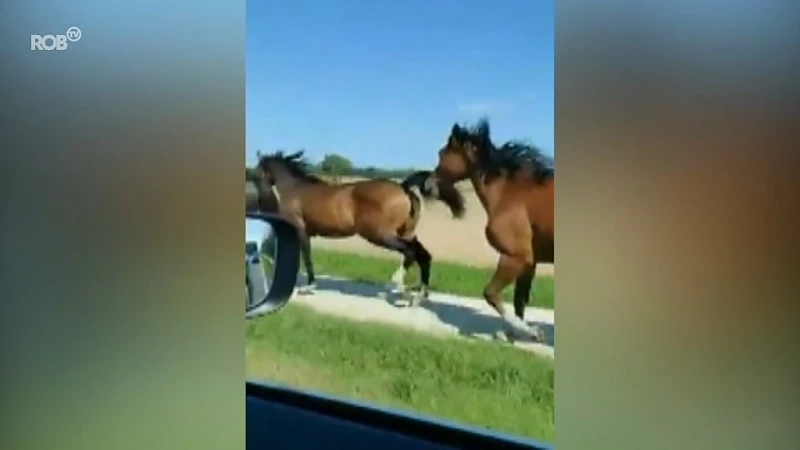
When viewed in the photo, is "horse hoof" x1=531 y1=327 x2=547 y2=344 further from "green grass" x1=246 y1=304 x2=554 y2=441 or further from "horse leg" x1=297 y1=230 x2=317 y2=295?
"horse leg" x1=297 y1=230 x2=317 y2=295

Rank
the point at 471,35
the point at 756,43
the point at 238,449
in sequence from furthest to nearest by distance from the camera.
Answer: the point at 238,449, the point at 471,35, the point at 756,43

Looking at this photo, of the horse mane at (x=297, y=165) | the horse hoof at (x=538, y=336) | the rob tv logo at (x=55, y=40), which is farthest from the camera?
the rob tv logo at (x=55, y=40)

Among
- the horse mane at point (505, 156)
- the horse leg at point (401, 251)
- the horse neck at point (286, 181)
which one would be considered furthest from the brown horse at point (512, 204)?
the horse neck at point (286, 181)

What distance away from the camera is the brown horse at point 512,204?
114 centimetres

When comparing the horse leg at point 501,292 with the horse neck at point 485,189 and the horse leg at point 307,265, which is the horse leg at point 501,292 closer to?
the horse neck at point 485,189

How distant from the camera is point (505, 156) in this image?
3.78 ft

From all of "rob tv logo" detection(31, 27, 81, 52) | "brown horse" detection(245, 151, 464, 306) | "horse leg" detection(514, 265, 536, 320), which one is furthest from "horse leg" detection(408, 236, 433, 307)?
"rob tv logo" detection(31, 27, 81, 52)

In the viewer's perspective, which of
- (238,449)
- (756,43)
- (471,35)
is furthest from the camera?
(238,449)

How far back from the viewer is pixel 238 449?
1302mm

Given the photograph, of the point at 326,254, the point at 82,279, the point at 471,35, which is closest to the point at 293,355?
the point at 326,254

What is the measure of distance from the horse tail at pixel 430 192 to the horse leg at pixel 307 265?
0.52 feet

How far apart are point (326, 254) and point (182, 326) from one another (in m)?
0.25

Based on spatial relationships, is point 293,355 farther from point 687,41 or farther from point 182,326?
point 687,41

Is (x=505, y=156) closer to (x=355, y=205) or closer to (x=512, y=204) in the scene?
(x=512, y=204)
